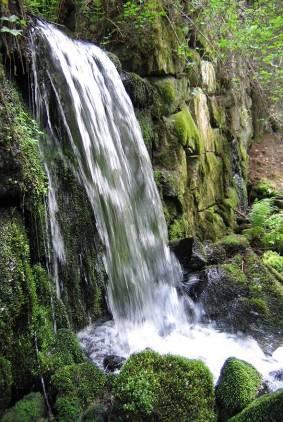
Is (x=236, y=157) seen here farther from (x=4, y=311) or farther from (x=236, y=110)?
(x=4, y=311)

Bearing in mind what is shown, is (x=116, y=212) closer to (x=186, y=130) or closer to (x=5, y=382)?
(x=5, y=382)

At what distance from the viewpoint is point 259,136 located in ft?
46.2

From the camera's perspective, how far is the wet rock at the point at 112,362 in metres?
3.48

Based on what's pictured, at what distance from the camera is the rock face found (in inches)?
273

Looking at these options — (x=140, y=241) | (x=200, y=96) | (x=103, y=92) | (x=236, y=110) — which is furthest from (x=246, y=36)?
(x=140, y=241)

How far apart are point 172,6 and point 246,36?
205 cm

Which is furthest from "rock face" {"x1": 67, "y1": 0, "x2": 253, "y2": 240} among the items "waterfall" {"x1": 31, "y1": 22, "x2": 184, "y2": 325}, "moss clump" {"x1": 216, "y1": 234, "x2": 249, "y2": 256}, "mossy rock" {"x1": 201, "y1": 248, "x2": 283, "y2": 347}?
"mossy rock" {"x1": 201, "y1": 248, "x2": 283, "y2": 347}

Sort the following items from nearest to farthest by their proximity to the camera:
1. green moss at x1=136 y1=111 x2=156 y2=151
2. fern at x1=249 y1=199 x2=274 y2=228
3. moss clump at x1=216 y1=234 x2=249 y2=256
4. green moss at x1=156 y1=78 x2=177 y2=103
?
moss clump at x1=216 y1=234 x2=249 y2=256 < green moss at x1=136 y1=111 x2=156 y2=151 < green moss at x1=156 y1=78 x2=177 y2=103 < fern at x1=249 y1=199 x2=274 y2=228

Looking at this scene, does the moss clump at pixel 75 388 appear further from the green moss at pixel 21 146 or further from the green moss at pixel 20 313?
the green moss at pixel 21 146

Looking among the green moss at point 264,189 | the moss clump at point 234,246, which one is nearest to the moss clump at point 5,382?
the moss clump at point 234,246

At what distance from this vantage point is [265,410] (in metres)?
2.37

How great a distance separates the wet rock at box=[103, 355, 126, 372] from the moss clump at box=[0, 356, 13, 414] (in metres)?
0.92

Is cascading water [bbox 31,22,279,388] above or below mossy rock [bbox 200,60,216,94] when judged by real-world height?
below

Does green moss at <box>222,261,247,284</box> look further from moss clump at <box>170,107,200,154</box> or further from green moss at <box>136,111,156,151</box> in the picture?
moss clump at <box>170,107,200,154</box>
